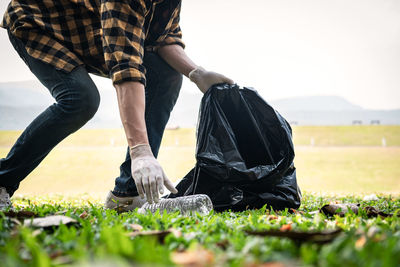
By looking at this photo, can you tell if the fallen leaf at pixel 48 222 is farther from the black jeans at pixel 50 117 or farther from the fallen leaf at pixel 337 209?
the fallen leaf at pixel 337 209

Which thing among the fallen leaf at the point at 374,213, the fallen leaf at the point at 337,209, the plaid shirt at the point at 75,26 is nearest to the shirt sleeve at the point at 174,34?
the plaid shirt at the point at 75,26

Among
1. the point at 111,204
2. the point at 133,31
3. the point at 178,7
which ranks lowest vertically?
the point at 111,204

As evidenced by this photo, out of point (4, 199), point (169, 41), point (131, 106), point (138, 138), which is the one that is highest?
point (169, 41)

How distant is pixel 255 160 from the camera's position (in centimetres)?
205

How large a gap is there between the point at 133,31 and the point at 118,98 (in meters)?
0.32

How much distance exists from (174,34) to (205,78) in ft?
1.20

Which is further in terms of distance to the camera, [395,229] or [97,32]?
[97,32]

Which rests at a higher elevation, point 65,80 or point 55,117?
point 65,80

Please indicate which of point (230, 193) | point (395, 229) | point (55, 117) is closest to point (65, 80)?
point (55, 117)

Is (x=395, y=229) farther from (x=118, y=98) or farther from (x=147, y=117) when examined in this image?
(x=147, y=117)

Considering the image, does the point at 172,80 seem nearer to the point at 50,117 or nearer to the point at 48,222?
the point at 50,117

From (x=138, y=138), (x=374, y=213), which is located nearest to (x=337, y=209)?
(x=374, y=213)

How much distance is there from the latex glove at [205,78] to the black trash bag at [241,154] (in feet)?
0.18

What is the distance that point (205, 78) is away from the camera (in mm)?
2154
